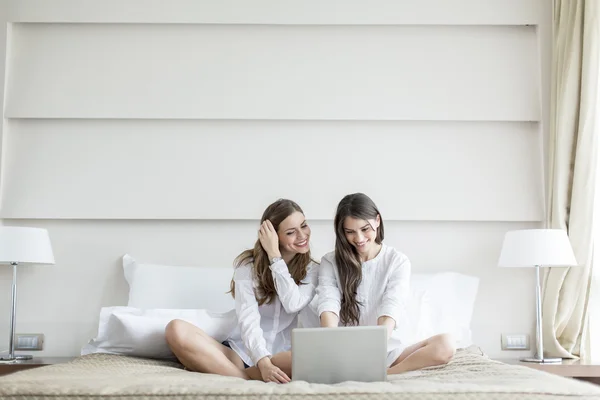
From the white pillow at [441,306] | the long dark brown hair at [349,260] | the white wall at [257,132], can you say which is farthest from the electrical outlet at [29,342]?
the white pillow at [441,306]

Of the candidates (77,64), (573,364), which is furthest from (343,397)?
(77,64)

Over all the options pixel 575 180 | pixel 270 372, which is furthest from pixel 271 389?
pixel 575 180

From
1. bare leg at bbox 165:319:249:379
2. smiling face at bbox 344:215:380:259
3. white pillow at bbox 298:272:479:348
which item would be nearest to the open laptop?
bare leg at bbox 165:319:249:379

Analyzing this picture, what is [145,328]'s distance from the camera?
2705 mm

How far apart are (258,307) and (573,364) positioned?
4.68ft

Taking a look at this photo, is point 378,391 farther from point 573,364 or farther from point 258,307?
point 573,364

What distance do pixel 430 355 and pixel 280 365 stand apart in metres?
0.52

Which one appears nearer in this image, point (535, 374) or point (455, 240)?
point (535, 374)

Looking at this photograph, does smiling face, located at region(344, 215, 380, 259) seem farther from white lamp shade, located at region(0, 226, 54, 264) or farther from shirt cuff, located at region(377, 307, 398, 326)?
white lamp shade, located at region(0, 226, 54, 264)

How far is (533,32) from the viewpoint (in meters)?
3.62

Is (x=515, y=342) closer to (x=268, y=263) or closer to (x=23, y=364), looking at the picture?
(x=268, y=263)

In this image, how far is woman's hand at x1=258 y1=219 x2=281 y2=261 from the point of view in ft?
9.17

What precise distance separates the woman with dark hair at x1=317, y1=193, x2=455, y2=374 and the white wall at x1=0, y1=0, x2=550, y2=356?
0.70m

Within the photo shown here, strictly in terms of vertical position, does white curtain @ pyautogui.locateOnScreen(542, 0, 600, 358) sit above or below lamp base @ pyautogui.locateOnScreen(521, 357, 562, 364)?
above
